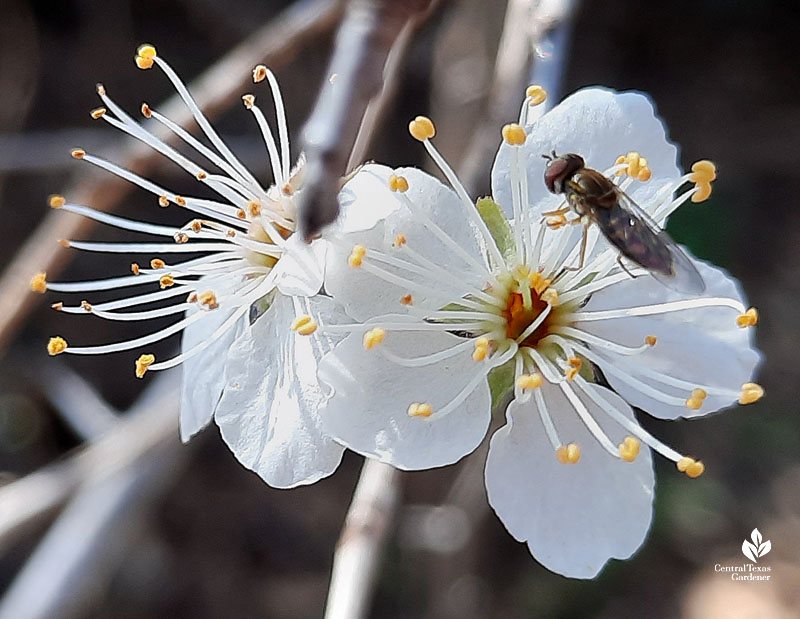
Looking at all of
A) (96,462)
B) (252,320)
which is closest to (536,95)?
(252,320)

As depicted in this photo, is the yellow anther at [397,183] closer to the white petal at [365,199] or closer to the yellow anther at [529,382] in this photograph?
the white petal at [365,199]

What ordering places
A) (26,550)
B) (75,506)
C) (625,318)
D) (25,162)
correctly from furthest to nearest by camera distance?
(26,550) → (25,162) → (75,506) → (625,318)

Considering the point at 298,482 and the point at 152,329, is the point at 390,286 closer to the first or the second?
the point at 298,482

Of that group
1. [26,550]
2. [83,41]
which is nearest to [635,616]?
[26,550]

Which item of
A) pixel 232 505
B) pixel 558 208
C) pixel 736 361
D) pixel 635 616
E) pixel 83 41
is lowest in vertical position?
pixel 635 616

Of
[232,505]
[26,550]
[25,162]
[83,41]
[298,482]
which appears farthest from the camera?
[83,41]

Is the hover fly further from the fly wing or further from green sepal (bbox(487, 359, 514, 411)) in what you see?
green sepal (bbox(487, 359, 514, 411))
